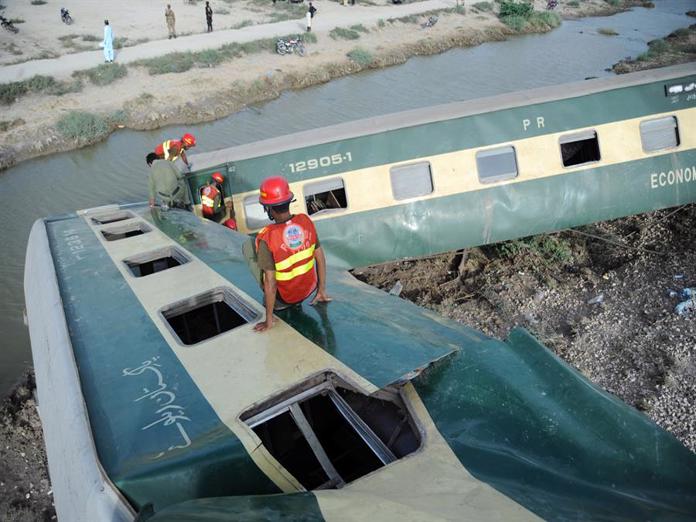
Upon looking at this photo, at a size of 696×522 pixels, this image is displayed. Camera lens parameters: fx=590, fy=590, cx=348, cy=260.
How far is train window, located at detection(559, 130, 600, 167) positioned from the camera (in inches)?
386

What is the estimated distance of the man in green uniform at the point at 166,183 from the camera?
29.0ft

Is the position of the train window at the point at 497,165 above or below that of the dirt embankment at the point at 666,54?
below

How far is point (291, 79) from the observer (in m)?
25.7

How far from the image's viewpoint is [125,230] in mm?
8930

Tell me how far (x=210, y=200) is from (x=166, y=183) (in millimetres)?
700

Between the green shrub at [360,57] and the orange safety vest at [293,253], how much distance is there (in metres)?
25.1

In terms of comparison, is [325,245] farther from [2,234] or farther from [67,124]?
[67,124]

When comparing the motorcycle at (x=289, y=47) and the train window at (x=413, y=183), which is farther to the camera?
the motorcycle at (x=289, y=47)

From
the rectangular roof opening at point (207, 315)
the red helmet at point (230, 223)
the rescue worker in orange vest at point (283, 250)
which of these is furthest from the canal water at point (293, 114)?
the rescue worker in orange vest at point (283, 250)

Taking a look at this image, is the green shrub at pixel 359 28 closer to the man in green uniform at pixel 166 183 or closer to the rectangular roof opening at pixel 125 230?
the man in green uniform at pixel 166 183

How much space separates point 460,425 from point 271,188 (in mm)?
2145

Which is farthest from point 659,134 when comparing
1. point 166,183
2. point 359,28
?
point 359,28

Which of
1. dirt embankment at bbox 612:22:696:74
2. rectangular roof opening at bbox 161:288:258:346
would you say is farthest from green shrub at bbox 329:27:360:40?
rectangular roof opening at bbox 161:288:258:346

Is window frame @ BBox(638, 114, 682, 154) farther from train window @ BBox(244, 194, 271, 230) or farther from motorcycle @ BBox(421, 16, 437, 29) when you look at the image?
motorcycle @ BBox(421, 16, 437, 29)
